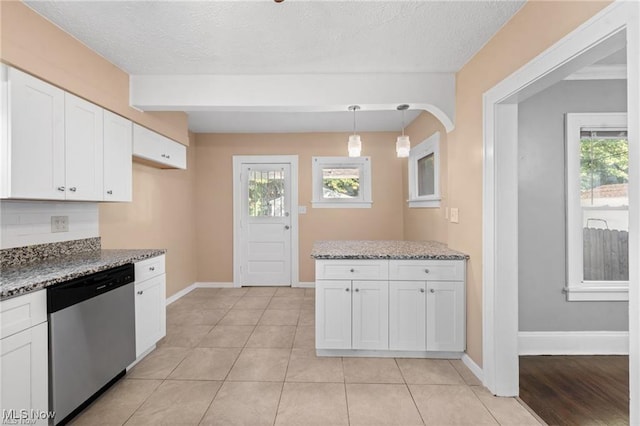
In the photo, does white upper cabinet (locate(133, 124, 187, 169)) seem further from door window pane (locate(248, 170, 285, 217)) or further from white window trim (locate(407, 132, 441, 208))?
white window trim (locate(407, 132, 441, 208))

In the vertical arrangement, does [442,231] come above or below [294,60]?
below

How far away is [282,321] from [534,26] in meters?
3.23

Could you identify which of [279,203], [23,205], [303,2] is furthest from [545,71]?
[279,203]

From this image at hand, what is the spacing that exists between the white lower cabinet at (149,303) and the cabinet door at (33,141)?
2.63ft

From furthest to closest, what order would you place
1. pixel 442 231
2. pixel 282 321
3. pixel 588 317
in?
pixel 282 321 → pixel 442 231 → pixel 588 317

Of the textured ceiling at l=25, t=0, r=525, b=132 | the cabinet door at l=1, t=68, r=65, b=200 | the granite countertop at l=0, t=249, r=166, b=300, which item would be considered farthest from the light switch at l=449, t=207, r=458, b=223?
the cabinet door at l=1, t=68, r=65, b=200

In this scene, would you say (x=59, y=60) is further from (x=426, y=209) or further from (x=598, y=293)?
(x=598, y=293)

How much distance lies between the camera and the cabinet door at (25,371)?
1.32 metres

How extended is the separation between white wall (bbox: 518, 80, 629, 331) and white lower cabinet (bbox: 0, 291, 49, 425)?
3414mm

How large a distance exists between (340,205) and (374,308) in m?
2.35

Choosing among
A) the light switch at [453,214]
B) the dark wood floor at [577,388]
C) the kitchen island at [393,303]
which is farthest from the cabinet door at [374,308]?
the dark wood floor at [577,388]

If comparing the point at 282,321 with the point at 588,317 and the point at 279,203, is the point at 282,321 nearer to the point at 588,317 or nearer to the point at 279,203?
the point at 279,203

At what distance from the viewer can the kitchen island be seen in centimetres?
240

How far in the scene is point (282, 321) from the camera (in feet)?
10.7
